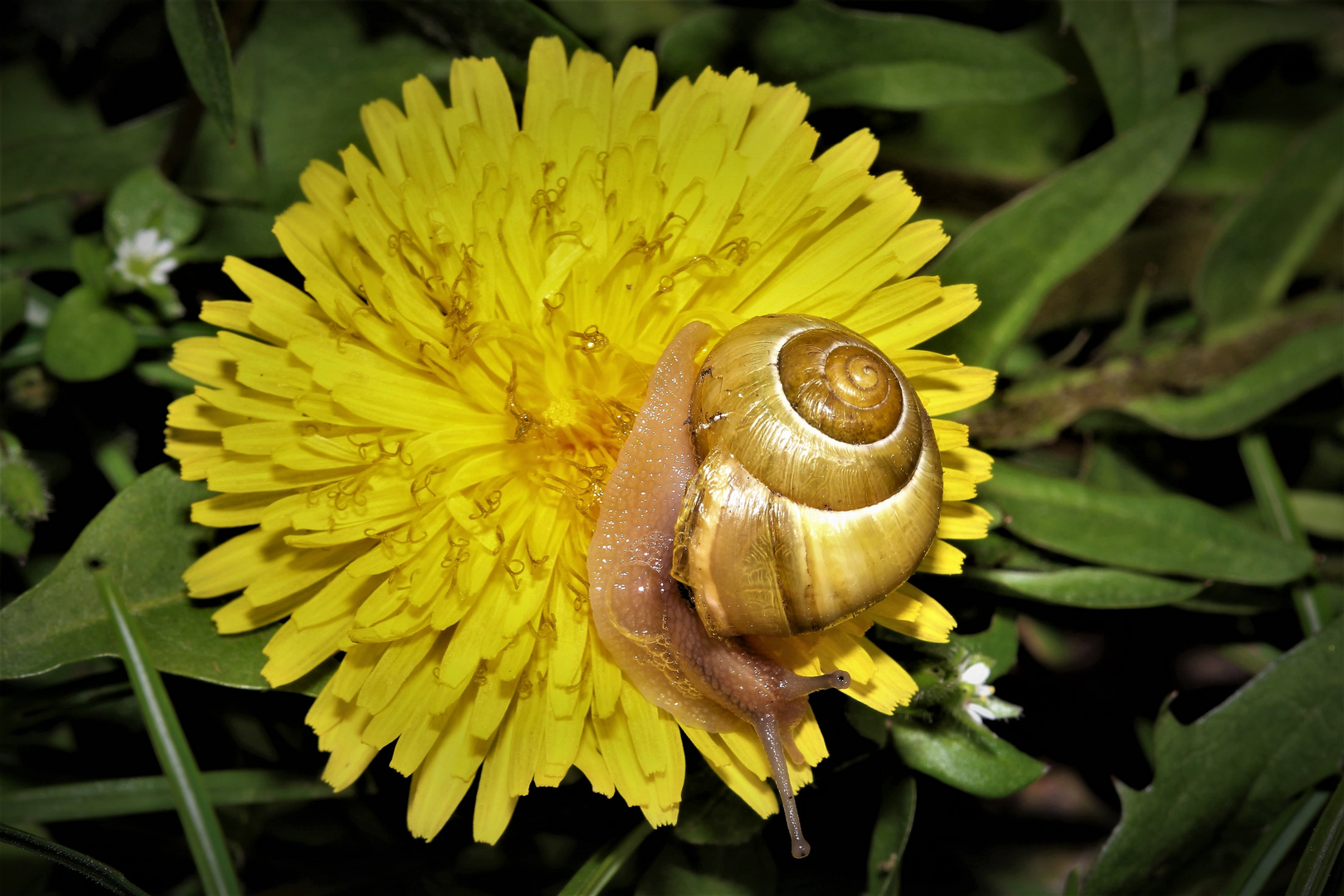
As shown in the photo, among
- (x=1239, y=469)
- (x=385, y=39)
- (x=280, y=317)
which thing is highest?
(x=385, y=39)

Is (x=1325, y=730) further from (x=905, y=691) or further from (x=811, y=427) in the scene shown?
(x=811, y=427)

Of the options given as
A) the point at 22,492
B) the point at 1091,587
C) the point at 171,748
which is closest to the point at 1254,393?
the point at 1091,587

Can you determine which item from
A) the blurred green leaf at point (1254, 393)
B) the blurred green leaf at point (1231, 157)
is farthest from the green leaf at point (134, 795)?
the blurred green leaf at point (1231, 157)

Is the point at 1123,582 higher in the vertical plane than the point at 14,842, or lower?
higher

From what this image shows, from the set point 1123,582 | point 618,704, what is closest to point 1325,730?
point 1123,582

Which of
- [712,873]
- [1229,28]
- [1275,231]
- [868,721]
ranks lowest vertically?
[712,873]

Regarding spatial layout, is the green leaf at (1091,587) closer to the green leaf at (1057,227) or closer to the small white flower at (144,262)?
the green leaf at (1057,227)

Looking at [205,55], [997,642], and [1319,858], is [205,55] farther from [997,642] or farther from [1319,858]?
[1319,858]
